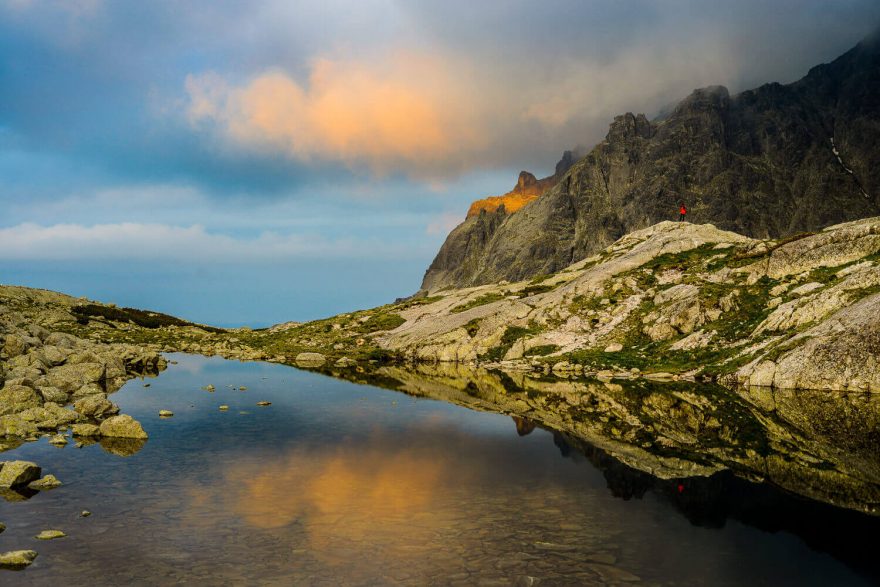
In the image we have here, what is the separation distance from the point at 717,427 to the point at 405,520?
2687 centimetres

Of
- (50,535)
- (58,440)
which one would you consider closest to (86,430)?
(58,440)

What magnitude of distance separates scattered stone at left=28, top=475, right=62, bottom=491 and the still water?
62 centimetres

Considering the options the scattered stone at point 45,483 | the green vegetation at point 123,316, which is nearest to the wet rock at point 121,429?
the scattered stone at point 45,483

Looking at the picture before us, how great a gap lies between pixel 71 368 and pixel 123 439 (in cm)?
2634

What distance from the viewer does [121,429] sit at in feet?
120

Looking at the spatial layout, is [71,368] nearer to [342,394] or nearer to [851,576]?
[342,394]

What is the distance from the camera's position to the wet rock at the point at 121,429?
36344 millimetres

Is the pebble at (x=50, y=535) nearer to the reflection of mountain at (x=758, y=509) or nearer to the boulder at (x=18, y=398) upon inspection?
the reflection of mountain at (x=758, y=509)

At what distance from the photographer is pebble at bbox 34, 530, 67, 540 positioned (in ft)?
63.3

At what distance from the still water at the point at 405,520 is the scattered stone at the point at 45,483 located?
2.04 feet

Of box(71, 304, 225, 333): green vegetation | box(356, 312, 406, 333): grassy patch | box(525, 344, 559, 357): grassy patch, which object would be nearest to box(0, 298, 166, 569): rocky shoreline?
box(525, 344, 559, 357): grassy patch

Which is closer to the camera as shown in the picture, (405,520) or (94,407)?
(405,520)

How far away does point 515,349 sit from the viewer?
86.7 meters

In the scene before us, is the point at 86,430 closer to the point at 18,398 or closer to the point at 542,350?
the point at 18,398
